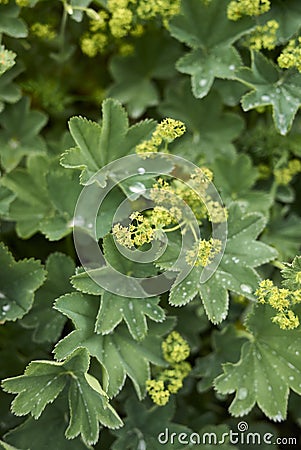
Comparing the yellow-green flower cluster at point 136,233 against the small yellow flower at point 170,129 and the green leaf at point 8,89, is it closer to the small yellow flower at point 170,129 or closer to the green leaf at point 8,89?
the small yellow flower at point 170,129

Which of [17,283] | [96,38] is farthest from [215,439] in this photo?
[96,38]

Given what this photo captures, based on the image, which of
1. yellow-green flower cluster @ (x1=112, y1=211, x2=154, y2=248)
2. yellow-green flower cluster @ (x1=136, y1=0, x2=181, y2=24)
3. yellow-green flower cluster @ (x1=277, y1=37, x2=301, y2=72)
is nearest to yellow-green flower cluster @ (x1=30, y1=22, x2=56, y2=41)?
yellow-green flower cluster @ (x1=136, y1=0, x2=181, y2=24)

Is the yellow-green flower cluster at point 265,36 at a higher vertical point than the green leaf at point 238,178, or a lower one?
higher

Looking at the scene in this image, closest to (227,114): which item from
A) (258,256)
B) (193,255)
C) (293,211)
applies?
(293,211)

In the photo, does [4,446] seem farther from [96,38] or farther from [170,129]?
[96,38]

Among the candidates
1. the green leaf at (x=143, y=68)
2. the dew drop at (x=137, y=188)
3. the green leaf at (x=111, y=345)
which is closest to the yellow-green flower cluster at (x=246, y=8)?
the green leaf at (x=143, y=68)

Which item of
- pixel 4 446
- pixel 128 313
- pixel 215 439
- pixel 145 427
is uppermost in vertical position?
pixel 128 313

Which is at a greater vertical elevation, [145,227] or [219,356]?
[145,227]
